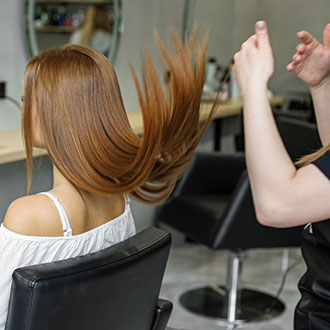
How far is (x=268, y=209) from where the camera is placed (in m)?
1.08

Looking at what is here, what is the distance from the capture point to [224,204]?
303 cm

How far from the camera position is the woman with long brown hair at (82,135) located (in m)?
1.27

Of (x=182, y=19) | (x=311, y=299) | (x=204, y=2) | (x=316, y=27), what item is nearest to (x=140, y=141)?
(x=311, y=299)

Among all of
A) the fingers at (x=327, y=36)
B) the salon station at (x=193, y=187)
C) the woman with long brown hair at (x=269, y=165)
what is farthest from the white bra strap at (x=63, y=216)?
the salon station at (x=193, y=187)

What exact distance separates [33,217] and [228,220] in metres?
1.67

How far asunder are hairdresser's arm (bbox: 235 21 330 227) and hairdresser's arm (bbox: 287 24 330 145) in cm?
11

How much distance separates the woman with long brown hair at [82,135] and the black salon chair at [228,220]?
4.86 feet

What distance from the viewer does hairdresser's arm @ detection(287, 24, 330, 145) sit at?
3.98 ft

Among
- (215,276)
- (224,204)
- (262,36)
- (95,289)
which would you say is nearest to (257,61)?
(262,36)

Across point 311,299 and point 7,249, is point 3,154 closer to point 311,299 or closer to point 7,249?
point 7,249

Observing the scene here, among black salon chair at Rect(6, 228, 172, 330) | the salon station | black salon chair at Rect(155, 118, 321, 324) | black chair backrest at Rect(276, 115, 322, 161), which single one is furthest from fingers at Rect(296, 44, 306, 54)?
black chair backrest at Rect(276, 115, 322, 161)

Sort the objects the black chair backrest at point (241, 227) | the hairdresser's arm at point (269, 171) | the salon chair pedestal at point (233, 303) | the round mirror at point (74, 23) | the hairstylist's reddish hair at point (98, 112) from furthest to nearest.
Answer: the salon chair pedestal at point (233, 303), the round mirror at point (74, 23), the black chair backrest at point (241, 227), the hairstylist's reddish hair at point (98, 112), the hairdresser's arm at point (269, 171)

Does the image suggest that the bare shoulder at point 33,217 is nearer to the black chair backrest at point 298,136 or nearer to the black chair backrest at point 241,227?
the black chair backrest at point 241,227

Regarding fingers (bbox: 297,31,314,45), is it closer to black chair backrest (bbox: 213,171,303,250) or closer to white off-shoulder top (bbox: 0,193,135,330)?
white off-shoulder top (bbox: 0,193,135,330)
